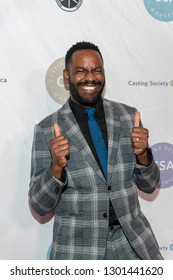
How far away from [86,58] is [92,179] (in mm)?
463

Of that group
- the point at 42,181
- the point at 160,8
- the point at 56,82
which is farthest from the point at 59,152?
the point at 160,8

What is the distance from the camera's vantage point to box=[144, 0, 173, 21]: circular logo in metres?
2.05

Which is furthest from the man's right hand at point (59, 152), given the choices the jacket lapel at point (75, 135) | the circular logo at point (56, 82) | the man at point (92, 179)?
the circular logo at point (56, 82)

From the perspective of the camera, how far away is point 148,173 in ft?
5.32

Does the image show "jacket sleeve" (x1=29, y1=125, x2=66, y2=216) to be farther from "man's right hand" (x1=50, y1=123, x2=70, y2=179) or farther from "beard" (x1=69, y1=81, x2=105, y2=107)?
"beard" (x1=69, y1=81, x2=105, y2=107)

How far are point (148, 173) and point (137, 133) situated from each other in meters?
0.16

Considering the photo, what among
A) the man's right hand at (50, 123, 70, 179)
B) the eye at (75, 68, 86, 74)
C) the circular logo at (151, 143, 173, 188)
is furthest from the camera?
the circular logo at (151, 143, 173, 188)

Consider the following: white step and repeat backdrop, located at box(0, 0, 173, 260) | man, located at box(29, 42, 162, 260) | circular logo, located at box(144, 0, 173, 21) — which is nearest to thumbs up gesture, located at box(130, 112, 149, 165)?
man, located at box(29, 42, 162, 260)

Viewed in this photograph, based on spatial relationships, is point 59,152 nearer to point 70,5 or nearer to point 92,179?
point 92,179

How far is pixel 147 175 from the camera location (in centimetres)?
163

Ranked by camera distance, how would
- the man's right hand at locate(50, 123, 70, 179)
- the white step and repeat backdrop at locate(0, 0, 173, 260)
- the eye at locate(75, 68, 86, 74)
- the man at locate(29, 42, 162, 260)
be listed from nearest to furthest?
the man's right hand at locate(50, 123, 70, 179) → the man at locate(29, 42, 162, 260) → the eye at locate(75, 68, 86, 74) → the white step and repeat backdrop at locate(0, 0, 173, 260)

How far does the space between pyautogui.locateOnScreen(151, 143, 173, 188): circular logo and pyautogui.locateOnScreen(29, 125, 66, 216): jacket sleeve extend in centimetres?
65

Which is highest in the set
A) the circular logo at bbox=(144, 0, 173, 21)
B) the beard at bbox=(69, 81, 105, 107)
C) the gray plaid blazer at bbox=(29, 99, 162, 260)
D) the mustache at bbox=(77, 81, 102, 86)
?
the circular logo at bbox=(144, 0, 173, 21)
